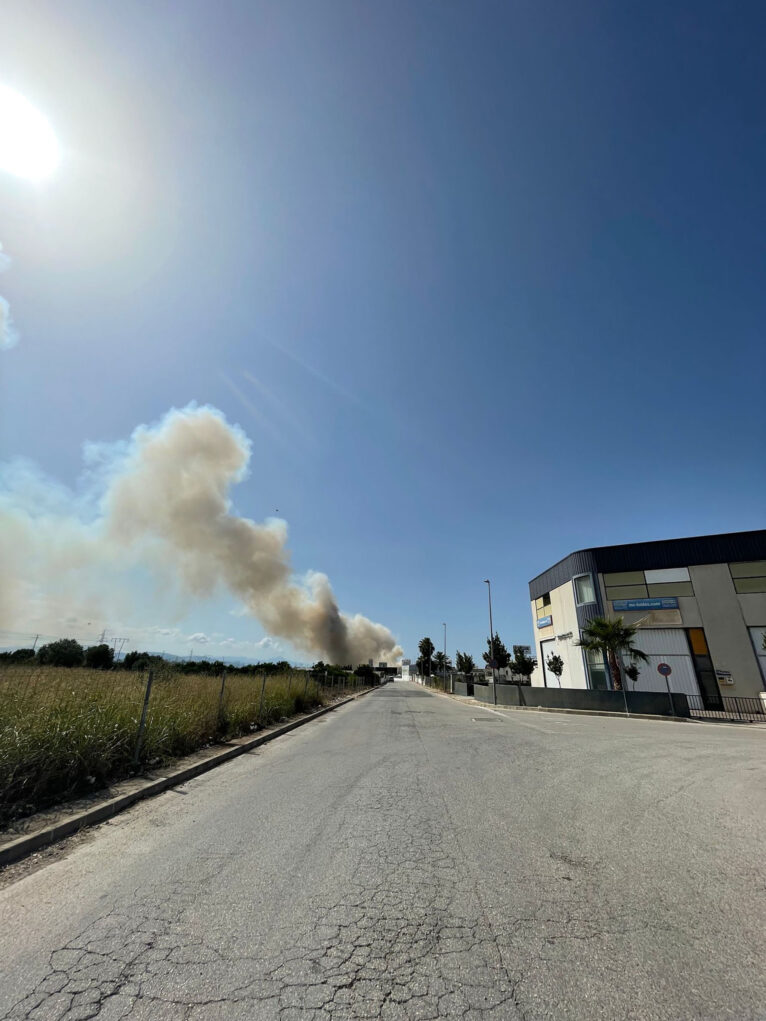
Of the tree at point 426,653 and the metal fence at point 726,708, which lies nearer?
the metal fence at point 726,708

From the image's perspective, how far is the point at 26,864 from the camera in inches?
146

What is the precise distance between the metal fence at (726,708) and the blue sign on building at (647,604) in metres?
5.40

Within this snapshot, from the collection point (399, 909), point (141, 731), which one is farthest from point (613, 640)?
point (399, 909)

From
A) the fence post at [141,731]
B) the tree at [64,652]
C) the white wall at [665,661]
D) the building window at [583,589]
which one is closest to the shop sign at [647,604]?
the white wall at [665,661]

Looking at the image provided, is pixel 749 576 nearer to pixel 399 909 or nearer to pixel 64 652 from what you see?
pixel 399 909

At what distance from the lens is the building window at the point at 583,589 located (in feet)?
99.7

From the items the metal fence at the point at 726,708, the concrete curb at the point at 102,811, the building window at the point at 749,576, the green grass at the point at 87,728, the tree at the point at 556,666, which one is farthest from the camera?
the tree at the point at 556,666

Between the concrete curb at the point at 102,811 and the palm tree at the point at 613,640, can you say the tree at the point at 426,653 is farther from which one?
the concrete curb at the point at 102,811

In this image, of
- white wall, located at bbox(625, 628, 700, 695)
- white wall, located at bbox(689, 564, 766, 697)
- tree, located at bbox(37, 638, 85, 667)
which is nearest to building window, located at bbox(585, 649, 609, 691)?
white wall, located at bbox(625, 628, 700, 695)

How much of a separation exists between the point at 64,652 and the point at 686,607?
181 feet

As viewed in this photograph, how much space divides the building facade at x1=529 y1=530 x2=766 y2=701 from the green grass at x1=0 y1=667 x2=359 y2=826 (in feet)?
86.8

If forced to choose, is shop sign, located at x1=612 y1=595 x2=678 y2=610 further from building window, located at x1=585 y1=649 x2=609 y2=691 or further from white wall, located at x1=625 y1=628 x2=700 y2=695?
building window, located at x1=585 y1=649 x2=609 y2=691

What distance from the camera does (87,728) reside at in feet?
19.7

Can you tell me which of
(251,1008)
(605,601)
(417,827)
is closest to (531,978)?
(251,1008)
